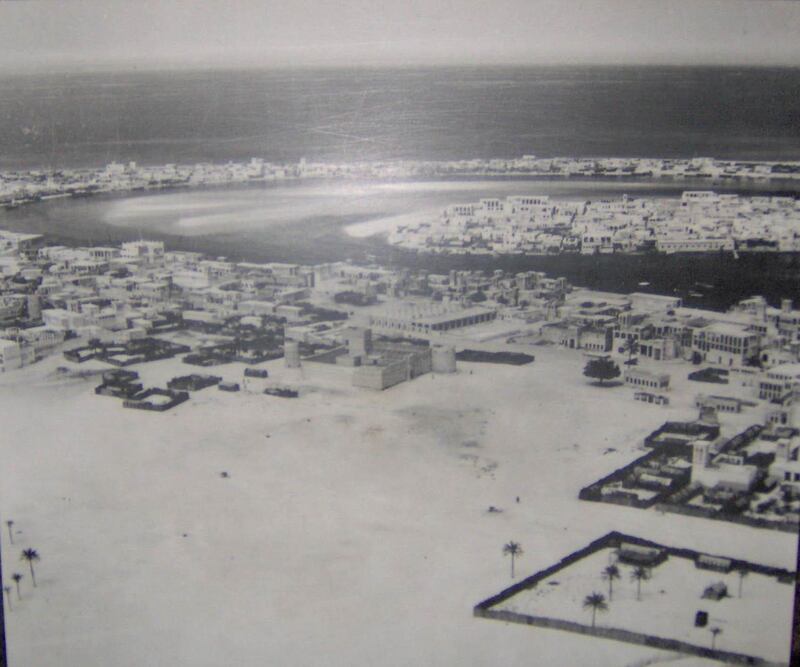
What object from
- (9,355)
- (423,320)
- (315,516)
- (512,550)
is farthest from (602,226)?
(9,355)

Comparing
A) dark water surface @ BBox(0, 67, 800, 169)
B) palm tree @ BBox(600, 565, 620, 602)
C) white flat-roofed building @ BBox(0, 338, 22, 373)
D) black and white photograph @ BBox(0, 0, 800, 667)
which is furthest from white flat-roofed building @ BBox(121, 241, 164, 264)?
palm tree @ BBox(600, 565, 620, 602)

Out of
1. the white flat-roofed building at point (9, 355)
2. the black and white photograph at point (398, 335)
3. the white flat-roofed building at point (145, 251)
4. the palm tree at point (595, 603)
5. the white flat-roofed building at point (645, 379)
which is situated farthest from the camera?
the white flat-roofed building at point (145, 251)

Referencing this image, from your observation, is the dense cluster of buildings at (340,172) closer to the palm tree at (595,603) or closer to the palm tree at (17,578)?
the palm tree at (17,578)

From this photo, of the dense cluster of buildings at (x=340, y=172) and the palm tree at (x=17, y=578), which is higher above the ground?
the dense cluster of buildings at (x=340, y=172)

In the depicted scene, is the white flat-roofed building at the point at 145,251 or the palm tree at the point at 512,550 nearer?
the palm tree at the point at 512,550

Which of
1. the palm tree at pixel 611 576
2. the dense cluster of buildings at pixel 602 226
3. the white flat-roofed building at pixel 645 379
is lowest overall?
the palm tree at pixel 611 576

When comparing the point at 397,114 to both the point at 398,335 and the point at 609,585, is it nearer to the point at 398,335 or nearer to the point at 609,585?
the point at 398,335

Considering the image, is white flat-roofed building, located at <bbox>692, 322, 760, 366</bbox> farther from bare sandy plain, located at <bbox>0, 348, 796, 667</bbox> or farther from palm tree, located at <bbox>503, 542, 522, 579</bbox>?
palm tree, located at <bbox>503, 542, 522, 579</bbox>

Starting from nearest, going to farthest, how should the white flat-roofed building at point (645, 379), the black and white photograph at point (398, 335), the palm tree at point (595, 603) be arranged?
the palm tree at point (595, 603) < the black and white photograph at point (398, 335) < the white flat-roofed building at point (645, 379)

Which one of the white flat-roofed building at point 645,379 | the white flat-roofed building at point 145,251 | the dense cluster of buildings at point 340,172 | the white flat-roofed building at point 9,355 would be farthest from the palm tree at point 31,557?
the white flat-roofed building at point 645,379
